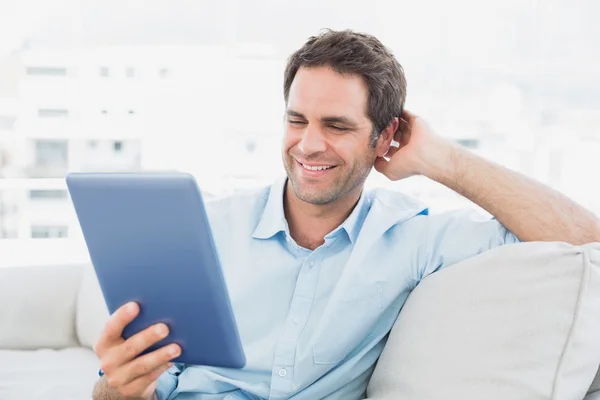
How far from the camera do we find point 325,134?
1.62 m

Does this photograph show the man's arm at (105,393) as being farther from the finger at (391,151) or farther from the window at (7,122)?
the window at (7,122)

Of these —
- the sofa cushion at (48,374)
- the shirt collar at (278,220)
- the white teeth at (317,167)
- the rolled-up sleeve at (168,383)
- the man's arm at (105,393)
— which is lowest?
the sofa cushion at (48,374)

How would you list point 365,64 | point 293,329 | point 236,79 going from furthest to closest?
point 236,79 < point 365,64 < point 293,329

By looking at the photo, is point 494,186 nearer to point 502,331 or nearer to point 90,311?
point 502,331

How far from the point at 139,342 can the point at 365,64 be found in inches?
31.7

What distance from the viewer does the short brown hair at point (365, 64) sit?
162cm

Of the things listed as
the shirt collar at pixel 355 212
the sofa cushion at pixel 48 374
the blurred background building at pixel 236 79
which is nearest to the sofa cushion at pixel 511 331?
the shirt collar at pixel 355 212

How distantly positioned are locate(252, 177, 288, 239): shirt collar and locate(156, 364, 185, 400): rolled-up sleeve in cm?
34

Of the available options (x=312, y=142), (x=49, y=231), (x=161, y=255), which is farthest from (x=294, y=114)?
(x=49, y=231)

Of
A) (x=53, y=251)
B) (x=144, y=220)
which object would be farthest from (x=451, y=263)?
(x=53, y=251)

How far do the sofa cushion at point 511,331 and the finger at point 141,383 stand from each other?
44cm

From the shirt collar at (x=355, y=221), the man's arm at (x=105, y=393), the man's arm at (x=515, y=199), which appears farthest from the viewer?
the shirt collar at (x=355, y=221)

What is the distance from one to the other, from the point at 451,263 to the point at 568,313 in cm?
33

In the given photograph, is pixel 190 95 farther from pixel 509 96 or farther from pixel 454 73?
pixel 509 96
